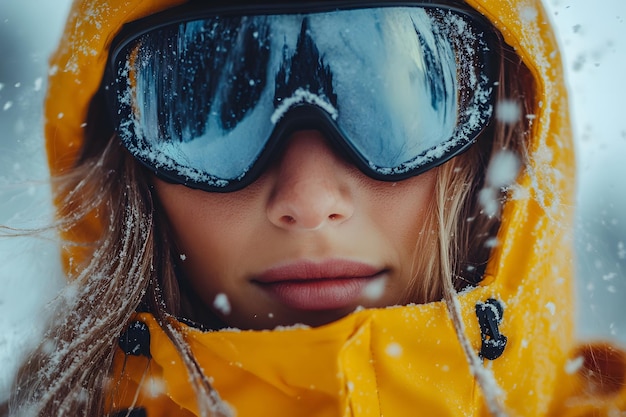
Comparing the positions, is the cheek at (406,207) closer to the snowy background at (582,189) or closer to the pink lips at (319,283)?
the pink lips at (319,283)

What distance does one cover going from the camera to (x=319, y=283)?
1.30 meters

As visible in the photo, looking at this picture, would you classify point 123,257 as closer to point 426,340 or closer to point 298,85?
point 298,85

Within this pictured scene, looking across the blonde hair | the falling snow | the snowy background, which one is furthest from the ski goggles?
the snowy background

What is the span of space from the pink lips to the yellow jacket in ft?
0.33

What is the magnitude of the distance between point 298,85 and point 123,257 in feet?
2.28

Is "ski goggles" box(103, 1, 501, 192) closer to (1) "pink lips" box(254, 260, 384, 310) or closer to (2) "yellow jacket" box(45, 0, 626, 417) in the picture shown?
(2) "yellow jacket" box(45, 0, 626, 417)

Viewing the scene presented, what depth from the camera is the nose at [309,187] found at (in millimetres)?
1178

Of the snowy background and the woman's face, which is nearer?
the woman's face

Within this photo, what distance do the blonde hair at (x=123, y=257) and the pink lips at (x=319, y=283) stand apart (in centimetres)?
18

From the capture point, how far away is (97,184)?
1.56 meters

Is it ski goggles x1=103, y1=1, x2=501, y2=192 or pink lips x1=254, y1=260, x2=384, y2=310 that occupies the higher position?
ski goggles x1=103, y1=1, x2=501, y2=192

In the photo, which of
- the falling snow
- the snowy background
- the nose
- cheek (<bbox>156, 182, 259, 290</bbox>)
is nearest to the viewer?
the nose

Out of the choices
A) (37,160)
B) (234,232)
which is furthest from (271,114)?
(37,160)

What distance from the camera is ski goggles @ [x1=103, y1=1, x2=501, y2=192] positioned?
46.5 inches
